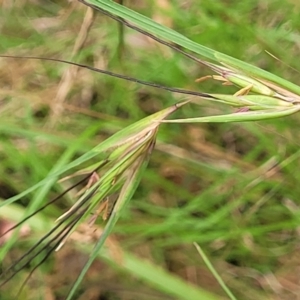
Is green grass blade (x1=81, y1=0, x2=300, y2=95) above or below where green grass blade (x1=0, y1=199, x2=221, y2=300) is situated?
above

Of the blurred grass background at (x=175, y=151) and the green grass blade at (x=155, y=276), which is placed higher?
the blurred grass background at (x=175, y=151)

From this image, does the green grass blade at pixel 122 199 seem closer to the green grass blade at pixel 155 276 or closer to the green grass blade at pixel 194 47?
the green grass blade at pixel 194 47

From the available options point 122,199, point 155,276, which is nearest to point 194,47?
point 122,199

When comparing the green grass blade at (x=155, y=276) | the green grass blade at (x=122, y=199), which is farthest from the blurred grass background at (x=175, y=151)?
the green grass blade at (x=122, y=199)

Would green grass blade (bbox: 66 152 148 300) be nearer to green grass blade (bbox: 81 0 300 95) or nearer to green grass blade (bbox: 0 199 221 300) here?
green grass blade (bbox: 81 0 300 95)

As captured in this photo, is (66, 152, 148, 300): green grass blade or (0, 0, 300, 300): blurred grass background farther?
(0, 0, 300, 300): blurred grass background

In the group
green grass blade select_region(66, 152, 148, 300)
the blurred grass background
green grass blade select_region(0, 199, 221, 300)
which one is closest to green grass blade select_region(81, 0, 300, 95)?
green grass blade select_region(66, 152, 148, 300)

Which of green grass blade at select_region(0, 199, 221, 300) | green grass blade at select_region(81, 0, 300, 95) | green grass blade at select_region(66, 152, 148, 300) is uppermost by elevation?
green grass blade at select_region(81, 0, 300, 95)

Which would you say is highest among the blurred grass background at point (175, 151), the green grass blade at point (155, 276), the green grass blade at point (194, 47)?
the blurred grass background at point (175, 151)

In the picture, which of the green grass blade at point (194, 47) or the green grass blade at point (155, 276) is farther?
the green grass blade at point (155, 276)
